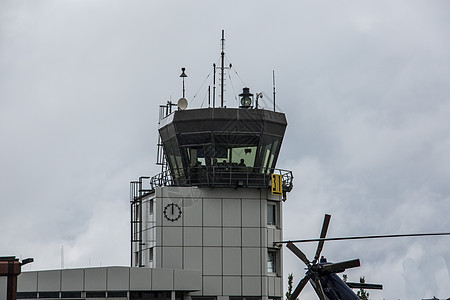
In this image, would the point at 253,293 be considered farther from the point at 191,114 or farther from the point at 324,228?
the point at 191,114

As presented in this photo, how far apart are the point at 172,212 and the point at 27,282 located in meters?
8.83

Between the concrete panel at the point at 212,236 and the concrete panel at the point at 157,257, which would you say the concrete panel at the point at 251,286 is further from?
the concrete panel at the point at 157,257

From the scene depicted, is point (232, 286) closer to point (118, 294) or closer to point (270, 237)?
point (270, 237)

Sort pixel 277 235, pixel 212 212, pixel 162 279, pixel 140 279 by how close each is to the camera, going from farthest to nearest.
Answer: pixel 277 235
pixel 212 212
pixel 162 279
pixel 140 279

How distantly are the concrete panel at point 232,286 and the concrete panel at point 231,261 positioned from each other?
289 mm

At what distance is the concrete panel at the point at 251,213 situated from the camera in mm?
50125

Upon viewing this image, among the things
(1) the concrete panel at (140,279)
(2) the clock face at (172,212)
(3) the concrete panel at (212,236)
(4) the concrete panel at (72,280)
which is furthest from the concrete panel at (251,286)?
(4) the concrete panel at (72,280)

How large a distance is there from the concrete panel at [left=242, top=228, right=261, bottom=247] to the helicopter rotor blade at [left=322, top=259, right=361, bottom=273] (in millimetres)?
5134

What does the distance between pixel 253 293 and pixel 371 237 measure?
7.43m

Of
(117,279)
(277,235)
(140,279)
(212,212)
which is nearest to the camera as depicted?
(117,279)

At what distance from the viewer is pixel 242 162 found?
51031 millimetres

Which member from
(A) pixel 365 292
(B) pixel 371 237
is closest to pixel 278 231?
(B) pixel 371 237

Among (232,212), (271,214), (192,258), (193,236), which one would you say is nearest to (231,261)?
(192,258)

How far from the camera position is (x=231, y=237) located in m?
49.8
